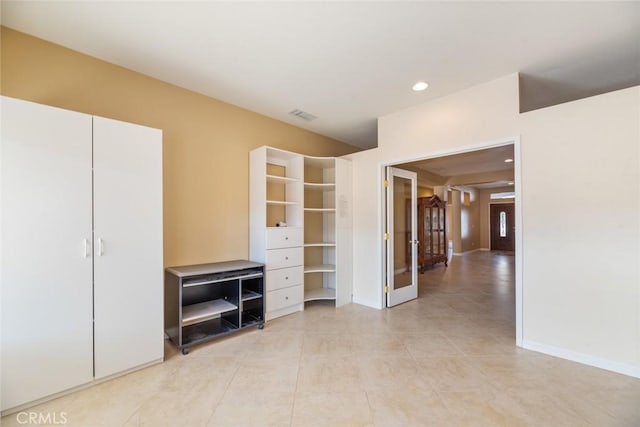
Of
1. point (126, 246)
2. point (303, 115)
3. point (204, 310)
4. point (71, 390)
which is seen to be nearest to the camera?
point (71, 390)

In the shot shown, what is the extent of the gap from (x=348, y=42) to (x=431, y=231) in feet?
21.0

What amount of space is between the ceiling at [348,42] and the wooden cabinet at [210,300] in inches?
85.2

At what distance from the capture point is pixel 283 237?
12.0 ft

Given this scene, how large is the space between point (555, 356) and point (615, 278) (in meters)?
0.91

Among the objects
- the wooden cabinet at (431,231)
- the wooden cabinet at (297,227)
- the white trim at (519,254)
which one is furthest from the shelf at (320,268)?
the wooden cabinet at (431,231)

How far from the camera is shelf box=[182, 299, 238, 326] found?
2.75 metres

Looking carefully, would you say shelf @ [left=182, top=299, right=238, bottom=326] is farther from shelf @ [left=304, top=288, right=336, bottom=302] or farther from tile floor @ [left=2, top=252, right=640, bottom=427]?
shelf @ [left=304, top=288, right=336, bottom=302]

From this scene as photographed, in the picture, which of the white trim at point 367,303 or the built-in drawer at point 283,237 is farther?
the white trim at point 367,303

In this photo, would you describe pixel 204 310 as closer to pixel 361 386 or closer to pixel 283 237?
pixel 283 237

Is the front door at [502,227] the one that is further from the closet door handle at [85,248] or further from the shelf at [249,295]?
the closet door handle at [85,248]

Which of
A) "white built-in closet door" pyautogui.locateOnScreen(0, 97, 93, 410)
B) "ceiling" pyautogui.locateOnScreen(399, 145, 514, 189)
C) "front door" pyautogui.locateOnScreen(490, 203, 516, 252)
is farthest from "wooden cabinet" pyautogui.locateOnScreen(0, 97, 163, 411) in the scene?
"front door" pyautogui.locateOnScreen(490, 203, 516, 252)

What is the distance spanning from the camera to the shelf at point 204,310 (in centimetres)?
275

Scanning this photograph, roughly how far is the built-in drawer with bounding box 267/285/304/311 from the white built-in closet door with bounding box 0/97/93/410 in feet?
6.03

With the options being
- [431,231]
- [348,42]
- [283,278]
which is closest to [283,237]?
[283,278]
